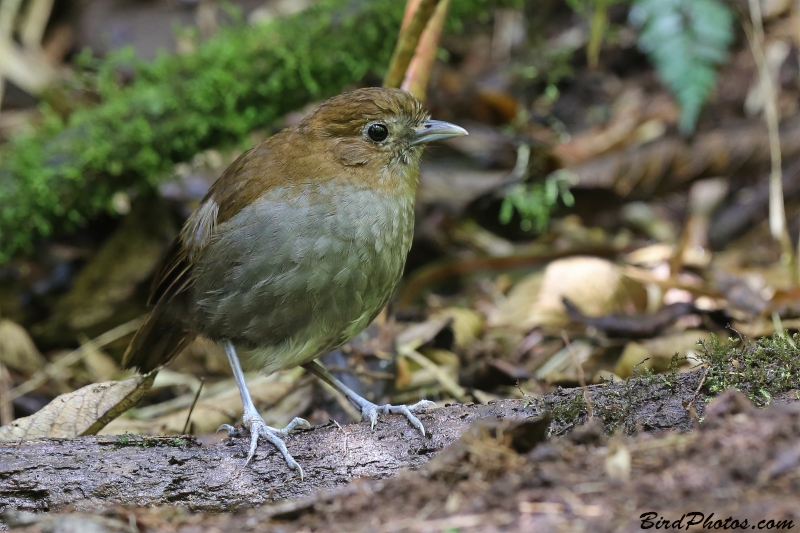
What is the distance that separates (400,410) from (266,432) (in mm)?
458

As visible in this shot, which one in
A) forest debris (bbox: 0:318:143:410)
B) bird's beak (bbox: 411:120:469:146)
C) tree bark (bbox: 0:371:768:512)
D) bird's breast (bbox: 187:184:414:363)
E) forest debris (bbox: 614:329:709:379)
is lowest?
forest debris (bbox: 0:318:143:410)

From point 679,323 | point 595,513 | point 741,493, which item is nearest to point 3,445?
point 595,513

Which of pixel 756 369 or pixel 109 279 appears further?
pixel 109 279

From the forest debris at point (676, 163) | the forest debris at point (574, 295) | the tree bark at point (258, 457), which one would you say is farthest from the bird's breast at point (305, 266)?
the forest debris at point (676, 163)

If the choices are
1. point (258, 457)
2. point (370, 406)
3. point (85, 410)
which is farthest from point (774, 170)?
point (85, 410)

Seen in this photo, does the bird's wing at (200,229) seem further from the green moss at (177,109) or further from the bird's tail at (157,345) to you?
the green moss at (177,109)

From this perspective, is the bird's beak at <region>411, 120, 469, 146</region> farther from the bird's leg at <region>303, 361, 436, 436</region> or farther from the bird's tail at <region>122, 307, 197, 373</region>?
the bird's tail at <region>122, 307, 197, 373</region>

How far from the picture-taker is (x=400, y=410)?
9.87 ft

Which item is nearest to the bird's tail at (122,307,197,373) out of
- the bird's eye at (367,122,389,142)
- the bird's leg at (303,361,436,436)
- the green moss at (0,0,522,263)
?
the bird's leg at (303,361,436,436)

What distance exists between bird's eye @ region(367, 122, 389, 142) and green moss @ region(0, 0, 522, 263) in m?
1.98

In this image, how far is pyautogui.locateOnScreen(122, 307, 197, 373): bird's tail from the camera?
3.65 m

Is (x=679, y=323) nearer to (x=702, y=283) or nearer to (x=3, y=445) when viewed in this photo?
(x=702, y=283)

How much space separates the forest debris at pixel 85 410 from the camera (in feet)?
10.6

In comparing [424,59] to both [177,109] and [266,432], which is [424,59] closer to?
[177,109]
